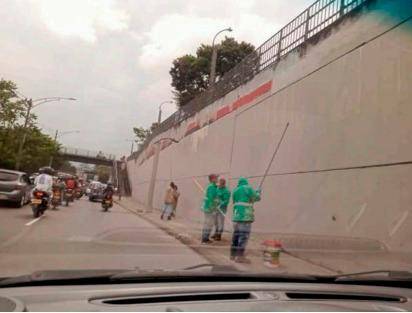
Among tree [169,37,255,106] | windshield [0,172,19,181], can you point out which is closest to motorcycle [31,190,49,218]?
windshield [0,172,19,181]

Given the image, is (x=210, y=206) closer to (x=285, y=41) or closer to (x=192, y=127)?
(x=285, y=41)

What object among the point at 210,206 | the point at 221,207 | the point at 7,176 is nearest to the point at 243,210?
the point at 210,206

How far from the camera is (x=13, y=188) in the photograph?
20719 millimetres

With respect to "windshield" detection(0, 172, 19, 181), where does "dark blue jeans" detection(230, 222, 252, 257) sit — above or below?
below

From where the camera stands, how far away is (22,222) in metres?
14.9

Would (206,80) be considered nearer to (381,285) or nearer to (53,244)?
(53,244)

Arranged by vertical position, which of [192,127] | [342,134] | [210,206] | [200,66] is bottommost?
[210,206]

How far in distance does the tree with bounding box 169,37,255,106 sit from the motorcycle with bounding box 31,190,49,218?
1408 inches

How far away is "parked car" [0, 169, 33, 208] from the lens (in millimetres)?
20547

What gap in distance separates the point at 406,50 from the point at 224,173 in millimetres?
11282

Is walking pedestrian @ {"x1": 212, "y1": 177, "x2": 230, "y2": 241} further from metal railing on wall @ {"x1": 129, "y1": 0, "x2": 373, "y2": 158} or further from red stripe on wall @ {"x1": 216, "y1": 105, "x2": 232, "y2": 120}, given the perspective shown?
red stripe on wall @ {"x1": 216, "y1": 105, "x2": 232, "y2": 120}

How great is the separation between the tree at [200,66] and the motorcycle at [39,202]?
3575 cm

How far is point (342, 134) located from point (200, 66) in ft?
142

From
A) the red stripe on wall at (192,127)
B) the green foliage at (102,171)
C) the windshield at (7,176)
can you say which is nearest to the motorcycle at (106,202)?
the windshield at (7,176)
